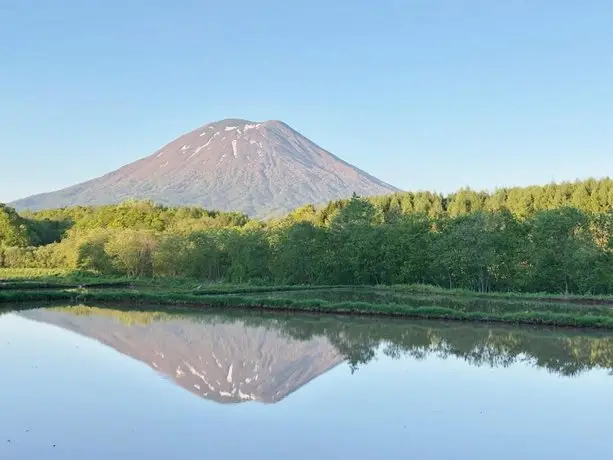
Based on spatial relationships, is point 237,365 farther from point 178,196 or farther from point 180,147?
point 180,147

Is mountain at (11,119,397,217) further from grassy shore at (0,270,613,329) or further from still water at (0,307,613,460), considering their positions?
still water at (0,307,613,460)

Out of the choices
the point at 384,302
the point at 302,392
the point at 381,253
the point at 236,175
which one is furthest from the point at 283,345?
the point at 236,175

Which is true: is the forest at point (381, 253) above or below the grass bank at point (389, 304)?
above

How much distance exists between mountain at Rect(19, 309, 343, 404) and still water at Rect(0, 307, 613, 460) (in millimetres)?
44

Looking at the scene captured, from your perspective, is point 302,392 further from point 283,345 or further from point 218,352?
point 283,345

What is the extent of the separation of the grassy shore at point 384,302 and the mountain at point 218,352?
11.1ft

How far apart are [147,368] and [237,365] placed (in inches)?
63.7

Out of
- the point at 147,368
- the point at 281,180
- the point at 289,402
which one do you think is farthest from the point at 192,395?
the point at 281,180

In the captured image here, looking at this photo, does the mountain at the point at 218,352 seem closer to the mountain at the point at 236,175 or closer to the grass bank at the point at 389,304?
the grass bank at the point at 389,304

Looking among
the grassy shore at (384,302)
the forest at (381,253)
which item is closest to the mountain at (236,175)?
the forest at (381,253)

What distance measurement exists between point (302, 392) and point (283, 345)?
4104 millimetres

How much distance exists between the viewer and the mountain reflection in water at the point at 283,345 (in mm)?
10117

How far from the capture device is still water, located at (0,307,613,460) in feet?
21.0

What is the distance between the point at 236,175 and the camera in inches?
4875
